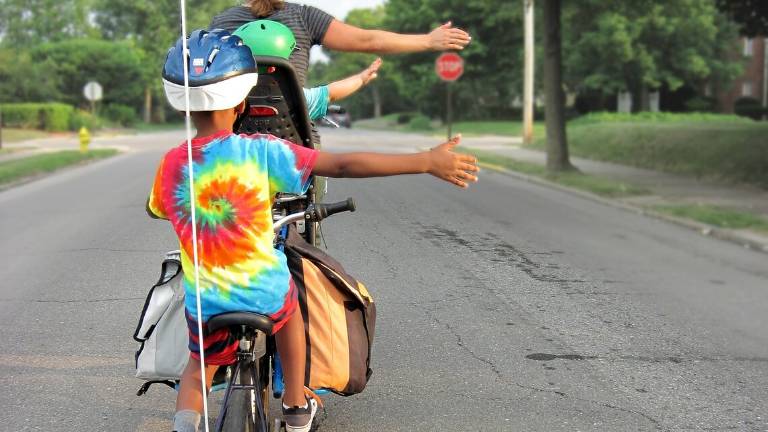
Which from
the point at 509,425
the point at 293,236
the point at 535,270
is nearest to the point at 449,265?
the point at 535,270

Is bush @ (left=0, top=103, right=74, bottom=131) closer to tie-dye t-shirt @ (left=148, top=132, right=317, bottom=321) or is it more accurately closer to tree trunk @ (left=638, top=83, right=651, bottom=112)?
tree trunk @ (left=638, top=83, right=651, bottom=112)

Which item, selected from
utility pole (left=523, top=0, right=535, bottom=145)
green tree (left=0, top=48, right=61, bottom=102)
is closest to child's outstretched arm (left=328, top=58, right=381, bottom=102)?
utility pole (left=523, top=0, right=535, bottom=145)

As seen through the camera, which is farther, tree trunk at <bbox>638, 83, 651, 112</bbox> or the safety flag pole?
tree trunk at <bbox>638, 83, 651, 112</bbox>

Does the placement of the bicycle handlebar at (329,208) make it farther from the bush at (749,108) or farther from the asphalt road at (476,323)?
the bush at (749,108)

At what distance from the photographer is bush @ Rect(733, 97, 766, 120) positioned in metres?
58.9

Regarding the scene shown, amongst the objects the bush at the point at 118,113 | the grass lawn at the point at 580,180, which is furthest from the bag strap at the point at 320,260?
the bush at the point at 118,113

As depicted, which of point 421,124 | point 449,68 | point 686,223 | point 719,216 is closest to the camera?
point 686,223

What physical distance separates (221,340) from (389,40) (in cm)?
183

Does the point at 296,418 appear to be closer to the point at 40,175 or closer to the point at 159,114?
the point at 40,175

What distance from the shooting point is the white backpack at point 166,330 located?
3.72 meters

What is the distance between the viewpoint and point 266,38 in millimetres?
4066

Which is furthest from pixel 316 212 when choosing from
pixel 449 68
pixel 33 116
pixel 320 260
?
pixel 33 116

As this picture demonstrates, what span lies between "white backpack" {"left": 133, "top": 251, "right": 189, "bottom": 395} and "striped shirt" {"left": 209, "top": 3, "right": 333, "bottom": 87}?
1340 mm

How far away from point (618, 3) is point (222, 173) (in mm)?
19937
